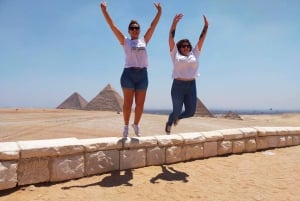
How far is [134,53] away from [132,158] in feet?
5.07

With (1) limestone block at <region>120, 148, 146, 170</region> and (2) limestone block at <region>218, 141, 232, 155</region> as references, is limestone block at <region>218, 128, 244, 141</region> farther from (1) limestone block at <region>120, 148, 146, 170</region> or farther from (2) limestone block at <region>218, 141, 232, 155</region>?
(1) limestone block at <region>120, 148, 146, 170</region>

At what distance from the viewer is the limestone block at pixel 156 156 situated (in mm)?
4988

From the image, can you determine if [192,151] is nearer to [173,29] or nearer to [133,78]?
[133,78]

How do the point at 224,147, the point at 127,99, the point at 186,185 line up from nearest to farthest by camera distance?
the point at 186,185 < the point at 127,99 < the point at 224,147

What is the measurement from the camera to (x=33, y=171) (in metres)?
3.92

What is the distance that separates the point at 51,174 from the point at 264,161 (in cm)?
377

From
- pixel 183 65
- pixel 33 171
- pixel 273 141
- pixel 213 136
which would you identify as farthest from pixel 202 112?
pixel 33 171

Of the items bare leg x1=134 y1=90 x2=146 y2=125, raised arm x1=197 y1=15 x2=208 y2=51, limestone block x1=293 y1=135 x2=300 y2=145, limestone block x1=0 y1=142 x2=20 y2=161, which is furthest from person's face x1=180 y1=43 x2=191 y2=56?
limestone block x1=293 y1=135 x2=300 y2=145

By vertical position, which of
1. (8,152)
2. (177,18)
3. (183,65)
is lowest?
(8,152)

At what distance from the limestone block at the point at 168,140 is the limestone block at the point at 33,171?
1.79 meters

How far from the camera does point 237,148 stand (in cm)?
631

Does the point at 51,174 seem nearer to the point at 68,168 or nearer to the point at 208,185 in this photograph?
the point at 68,168

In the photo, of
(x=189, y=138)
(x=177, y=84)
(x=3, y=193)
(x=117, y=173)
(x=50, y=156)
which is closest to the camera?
(x=3, y=193)

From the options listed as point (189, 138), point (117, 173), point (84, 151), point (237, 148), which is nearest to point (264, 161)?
point (237, 148)
